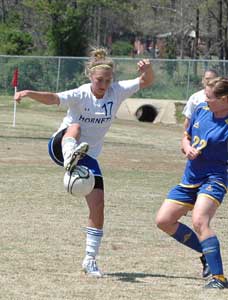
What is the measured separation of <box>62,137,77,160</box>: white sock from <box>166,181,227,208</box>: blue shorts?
0.91m

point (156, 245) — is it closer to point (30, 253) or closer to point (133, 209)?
point (30, 253)

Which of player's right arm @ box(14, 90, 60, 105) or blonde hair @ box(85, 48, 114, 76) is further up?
blonde hair @ box(85, 48, 114, 76)

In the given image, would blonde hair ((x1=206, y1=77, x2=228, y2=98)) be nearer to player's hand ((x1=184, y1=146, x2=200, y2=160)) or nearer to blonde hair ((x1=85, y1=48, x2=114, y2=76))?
player's hand ((x1=184, y1=146, x2=200, y2=160))

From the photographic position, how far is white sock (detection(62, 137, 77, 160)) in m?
7.51

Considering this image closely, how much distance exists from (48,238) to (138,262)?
4.34 feet

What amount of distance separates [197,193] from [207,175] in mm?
174

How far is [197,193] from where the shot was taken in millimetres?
7395

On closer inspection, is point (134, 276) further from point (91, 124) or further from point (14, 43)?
point (14, 43)

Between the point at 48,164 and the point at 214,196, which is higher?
the point at 214,196

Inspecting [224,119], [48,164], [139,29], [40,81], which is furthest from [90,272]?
[139,29]

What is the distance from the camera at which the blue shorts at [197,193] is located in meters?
7.26

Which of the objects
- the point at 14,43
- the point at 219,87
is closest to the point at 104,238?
the point at 219,87

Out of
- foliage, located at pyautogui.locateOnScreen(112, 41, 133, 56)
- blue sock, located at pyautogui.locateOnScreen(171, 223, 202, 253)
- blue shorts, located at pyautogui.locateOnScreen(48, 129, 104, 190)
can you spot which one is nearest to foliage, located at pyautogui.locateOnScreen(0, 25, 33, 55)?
foliage, located at pyautogui.locateOnScreen(112, 41, 133, 56)

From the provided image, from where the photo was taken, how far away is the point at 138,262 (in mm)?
8328
